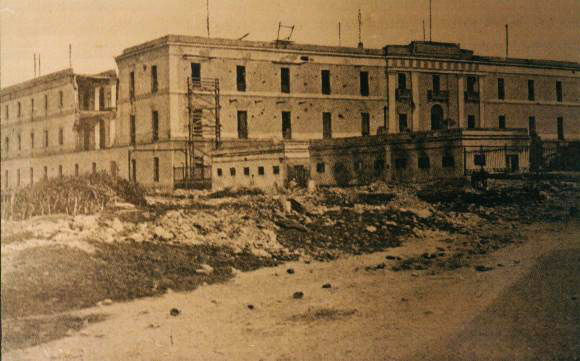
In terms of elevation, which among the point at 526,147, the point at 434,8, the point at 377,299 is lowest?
the point at 377,299

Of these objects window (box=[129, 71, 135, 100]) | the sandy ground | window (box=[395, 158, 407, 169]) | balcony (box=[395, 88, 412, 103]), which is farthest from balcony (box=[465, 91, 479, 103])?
window (box=[129, 71, 135, 100])

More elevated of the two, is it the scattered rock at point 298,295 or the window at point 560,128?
the window at point 560,128

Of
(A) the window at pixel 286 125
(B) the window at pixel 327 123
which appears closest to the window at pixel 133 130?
(A) the window at pixel 286 125

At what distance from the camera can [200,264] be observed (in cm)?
476

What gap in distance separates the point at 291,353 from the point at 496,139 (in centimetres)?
268

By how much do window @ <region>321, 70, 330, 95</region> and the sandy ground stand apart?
5.22 feet

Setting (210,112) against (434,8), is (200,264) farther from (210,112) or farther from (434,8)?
(434,8)

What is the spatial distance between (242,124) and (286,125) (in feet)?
1.77

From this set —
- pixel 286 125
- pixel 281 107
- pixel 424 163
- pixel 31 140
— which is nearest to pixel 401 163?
pixel 424 163

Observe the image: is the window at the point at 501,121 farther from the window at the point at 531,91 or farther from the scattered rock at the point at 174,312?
the scattered rock at the point at 174,312

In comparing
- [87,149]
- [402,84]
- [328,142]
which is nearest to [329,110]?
[328,142]

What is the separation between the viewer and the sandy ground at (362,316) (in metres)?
4.37

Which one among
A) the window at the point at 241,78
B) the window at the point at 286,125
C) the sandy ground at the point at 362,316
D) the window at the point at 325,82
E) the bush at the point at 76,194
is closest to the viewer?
the sandy ground at the point at 362,316

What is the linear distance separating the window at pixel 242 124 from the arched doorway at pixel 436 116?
71.3 inches
